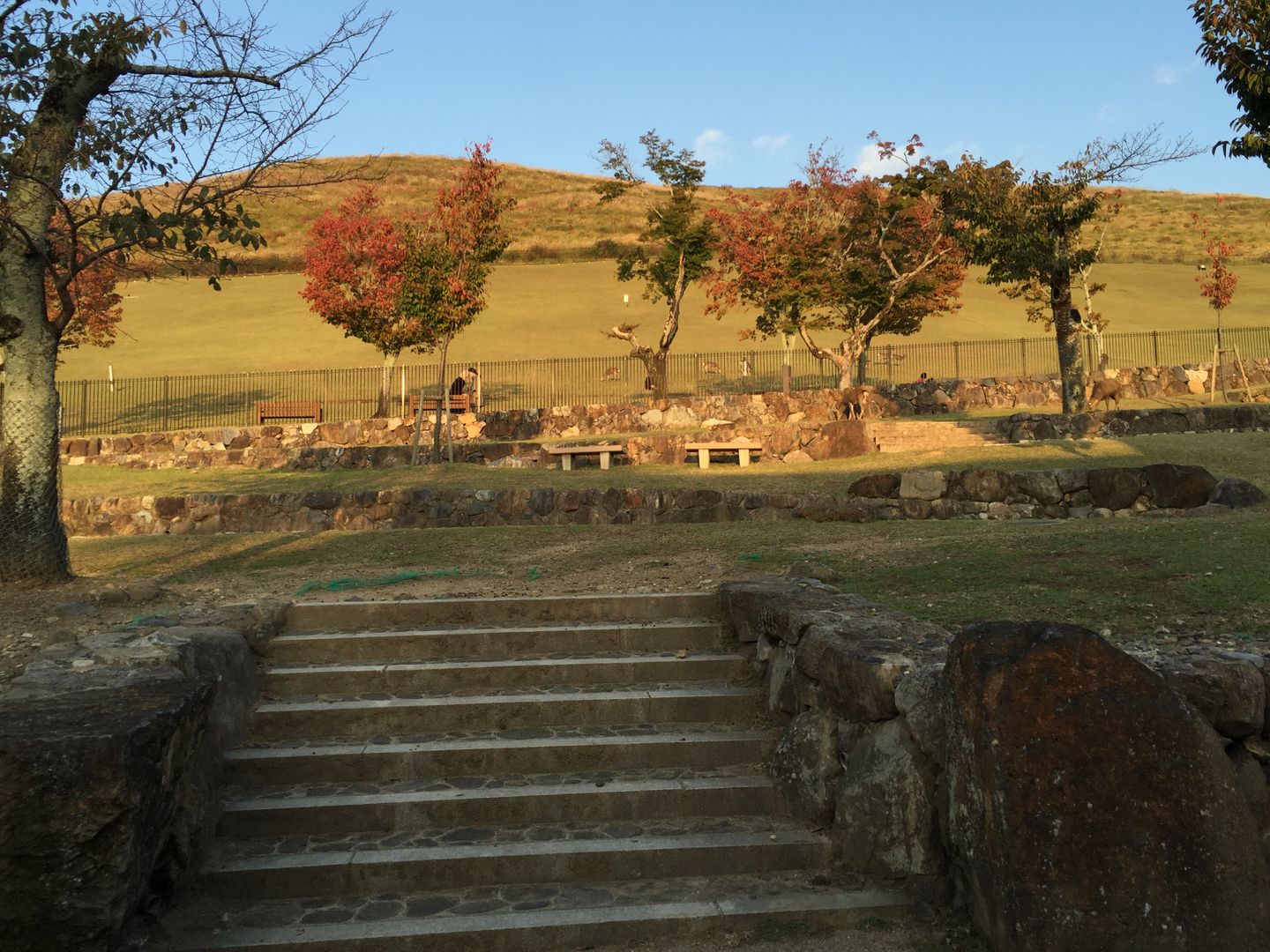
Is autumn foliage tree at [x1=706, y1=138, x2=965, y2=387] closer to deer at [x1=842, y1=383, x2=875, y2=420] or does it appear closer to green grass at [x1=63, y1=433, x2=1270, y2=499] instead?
deer at [x1=842, y1=383, x2=875, y2=420]

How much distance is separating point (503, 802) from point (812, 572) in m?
3.64

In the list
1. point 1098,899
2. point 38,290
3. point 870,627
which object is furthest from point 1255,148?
point 38,290

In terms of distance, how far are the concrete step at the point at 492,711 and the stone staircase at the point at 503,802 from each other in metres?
0.01

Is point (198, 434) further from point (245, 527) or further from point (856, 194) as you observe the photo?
point (856, 194)

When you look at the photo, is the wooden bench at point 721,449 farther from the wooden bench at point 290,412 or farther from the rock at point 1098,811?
the rock at point 1098,811

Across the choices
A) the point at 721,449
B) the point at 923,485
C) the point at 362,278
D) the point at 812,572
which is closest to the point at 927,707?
the point at 812,572

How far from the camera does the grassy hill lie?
61906mm

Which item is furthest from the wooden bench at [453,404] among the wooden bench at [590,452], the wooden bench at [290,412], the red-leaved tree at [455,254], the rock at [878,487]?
the rock at [878,487]

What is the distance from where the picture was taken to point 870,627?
5.16 metres

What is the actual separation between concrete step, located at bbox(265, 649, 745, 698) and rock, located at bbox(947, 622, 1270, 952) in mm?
2524

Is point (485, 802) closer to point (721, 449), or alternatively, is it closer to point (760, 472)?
point (760, 472)

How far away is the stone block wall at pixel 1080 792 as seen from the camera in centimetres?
332

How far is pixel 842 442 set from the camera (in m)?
18.5

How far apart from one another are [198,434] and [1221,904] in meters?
24.4
